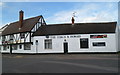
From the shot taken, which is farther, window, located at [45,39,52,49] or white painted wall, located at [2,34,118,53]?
window, located at [45,39,52,49]

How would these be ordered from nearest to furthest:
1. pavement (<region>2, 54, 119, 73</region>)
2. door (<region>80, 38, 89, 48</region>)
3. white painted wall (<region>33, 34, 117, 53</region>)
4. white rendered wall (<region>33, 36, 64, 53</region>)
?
pavement (<region>2, 54, 119, 73</region>)
white painted wall (<region>33, 34, 117, 53</region>)
door (<region>80, 38, 89, 48</region>)
white rendered wall (<region>33, 36, 64, 53</region>)

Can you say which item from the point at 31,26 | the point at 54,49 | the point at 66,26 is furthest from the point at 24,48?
the point at 66,26

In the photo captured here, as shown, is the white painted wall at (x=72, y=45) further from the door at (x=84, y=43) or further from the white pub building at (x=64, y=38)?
the door at (x=84, y=43)

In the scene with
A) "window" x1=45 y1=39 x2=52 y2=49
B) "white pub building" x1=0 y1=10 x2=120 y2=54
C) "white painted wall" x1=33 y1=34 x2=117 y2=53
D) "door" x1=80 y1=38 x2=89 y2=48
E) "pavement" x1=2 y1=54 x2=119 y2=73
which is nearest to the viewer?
"pavement" x1=2 y1=54 x2=119 y2=73

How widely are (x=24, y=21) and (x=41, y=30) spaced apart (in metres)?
7.40

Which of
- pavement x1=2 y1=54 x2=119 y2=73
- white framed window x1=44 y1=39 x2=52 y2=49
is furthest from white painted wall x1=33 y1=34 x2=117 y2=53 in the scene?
pavement x1=2 y1=54 x2=119 y2=73

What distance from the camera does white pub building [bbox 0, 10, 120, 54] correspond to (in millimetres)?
27500

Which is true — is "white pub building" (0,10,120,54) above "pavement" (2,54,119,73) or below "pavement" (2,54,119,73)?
above

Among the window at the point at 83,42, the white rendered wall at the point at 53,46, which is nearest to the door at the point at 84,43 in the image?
the window at the point at 83,42

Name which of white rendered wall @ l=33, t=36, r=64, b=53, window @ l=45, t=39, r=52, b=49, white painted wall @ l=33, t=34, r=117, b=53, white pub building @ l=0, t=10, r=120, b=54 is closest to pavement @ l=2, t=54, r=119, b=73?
white painted wall @ l=33, t=34, r=117, b=53

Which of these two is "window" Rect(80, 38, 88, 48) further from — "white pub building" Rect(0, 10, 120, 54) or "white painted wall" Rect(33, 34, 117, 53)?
"white painted wall" Rect(33, 34, 117, 53)

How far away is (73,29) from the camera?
3061cm

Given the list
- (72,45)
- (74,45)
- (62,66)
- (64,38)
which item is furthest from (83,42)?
(62,66)

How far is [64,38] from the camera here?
96.3ft
